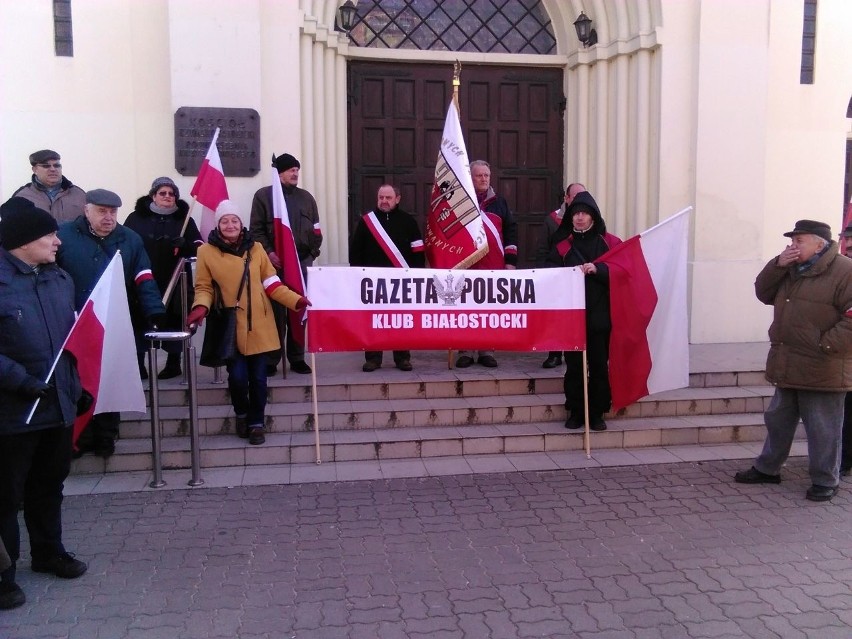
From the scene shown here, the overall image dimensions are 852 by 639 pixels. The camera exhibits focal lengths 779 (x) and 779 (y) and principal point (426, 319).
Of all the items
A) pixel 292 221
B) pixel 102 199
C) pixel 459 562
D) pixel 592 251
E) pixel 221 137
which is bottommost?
pixel 459 562

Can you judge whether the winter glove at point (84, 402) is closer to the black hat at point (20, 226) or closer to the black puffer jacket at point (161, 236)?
the black hat at point (20, 226)

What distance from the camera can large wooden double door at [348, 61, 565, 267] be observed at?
8.85m

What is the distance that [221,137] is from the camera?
7.62 m

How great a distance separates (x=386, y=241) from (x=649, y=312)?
2433mm

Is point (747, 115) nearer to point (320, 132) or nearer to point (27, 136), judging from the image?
point (320, 132)

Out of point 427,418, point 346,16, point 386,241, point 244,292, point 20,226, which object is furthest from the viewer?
point 346,16

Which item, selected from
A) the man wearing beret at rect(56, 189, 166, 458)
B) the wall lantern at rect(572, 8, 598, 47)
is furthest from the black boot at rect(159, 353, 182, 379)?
the wall lantern at rect(572, 8, 598, 47)

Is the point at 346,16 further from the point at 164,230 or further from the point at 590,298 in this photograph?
the point at 590,298

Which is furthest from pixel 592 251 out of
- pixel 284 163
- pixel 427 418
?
pixel 284 163

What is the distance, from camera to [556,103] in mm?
9312

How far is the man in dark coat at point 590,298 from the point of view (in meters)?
6.01

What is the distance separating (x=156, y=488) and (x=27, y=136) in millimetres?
4281

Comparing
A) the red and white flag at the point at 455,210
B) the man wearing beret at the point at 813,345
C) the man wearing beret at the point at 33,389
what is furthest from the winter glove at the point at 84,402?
the man wearing beret at the point at 813,345

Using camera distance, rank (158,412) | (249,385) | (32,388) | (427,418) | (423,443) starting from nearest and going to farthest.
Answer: (32,388) → (158,412) → (249,385) → (423,443) → (427,418)
